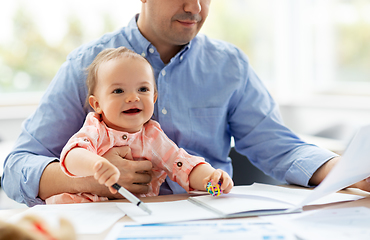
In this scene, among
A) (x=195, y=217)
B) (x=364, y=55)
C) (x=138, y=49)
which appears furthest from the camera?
(x=364, y=55)

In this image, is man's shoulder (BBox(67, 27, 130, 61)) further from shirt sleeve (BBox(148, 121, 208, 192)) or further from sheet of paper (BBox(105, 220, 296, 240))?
sheet of paper (BBox(105, 220, 296, 240))

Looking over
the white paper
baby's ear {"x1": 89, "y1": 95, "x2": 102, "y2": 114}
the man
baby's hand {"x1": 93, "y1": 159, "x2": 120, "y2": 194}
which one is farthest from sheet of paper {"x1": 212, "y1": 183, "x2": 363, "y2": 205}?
baby's ear {"x1": 89, "y1": 95, "x2": 102, "y2": 114}

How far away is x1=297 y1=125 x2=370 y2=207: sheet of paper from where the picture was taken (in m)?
0.74

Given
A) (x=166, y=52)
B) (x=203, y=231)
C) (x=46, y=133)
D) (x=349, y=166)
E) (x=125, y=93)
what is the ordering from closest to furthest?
1. (x=203, y=231)
2. (x=349, y=166)
3. (x=125, y=93)
4. (x=46, y=133)
5. (x=166, y=52)

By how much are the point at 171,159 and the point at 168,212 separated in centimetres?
30

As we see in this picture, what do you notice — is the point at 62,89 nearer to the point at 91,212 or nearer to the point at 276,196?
the point at 91,212

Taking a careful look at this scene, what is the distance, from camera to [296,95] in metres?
3.80

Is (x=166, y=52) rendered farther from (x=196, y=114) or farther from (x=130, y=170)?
(x=130, y=170)

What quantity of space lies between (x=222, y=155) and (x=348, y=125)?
1418 millimetres

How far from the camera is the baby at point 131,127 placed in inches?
39.6

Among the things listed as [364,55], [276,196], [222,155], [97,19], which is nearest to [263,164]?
[222,155]

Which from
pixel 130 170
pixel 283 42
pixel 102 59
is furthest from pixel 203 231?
pixel 283 42

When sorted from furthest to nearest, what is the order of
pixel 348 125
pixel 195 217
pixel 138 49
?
pixel 348 125
pixel 138 49
pixel 195 217

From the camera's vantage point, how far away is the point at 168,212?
0.80 metres
